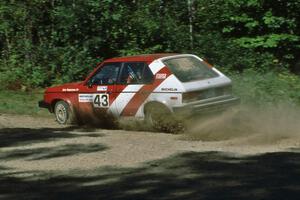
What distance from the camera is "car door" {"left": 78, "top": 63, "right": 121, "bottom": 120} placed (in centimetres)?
1293

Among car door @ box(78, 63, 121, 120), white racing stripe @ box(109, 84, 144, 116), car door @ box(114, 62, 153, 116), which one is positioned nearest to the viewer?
car door @ box(114, 62, 153, 116)

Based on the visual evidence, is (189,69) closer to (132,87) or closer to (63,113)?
(132,87)

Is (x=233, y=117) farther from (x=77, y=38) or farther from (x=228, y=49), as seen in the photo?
(x=77, y=38)

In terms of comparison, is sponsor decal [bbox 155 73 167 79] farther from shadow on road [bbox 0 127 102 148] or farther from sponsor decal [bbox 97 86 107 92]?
shadow on road [bbox 0 127 102 148]

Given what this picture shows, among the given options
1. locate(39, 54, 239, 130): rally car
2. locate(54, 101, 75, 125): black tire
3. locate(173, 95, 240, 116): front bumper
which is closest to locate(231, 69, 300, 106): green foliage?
locate(173, 95, 240, 116): front bumper

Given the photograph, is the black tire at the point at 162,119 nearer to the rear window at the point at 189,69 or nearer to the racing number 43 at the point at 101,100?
the rear window at the point at 189,69

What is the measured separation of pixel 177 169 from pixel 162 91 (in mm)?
3606

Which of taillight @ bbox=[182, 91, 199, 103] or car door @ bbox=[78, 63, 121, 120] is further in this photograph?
car door @ bbox=[78, 63, 121, 120]

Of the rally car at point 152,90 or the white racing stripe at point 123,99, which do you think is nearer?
the rally car at point 152,90

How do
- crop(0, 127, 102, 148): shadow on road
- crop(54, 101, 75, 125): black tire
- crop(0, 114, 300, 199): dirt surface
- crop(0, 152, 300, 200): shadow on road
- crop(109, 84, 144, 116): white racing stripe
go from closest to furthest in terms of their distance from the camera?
1. crop(0, 152, 300, 200): shadow on road
2. crop(0, 114, 300, 199): dirt surface
3. crop(0, 127, 102, 148): shadow on road
4. crop(109, 84, 144, 116): white racing stripe
5. crop(54, 101, 75, 125): black tire

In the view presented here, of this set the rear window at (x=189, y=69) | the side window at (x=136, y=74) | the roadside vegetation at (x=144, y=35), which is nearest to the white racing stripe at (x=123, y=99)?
the side window at (x=136, y=74)

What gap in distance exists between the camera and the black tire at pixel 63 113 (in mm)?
13883

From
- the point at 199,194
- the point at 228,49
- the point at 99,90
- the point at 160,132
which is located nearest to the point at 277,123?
the point at 160,132

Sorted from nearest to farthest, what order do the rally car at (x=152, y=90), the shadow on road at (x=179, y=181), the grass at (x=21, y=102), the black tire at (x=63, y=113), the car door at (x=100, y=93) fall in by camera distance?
the shadow on road at (x=179, y=181)
the rally car at (x=152, y=90)
the car door at (x=100, y=93)
the black tire at (x=63, y=113)
the grass at (x=21, y=102)
